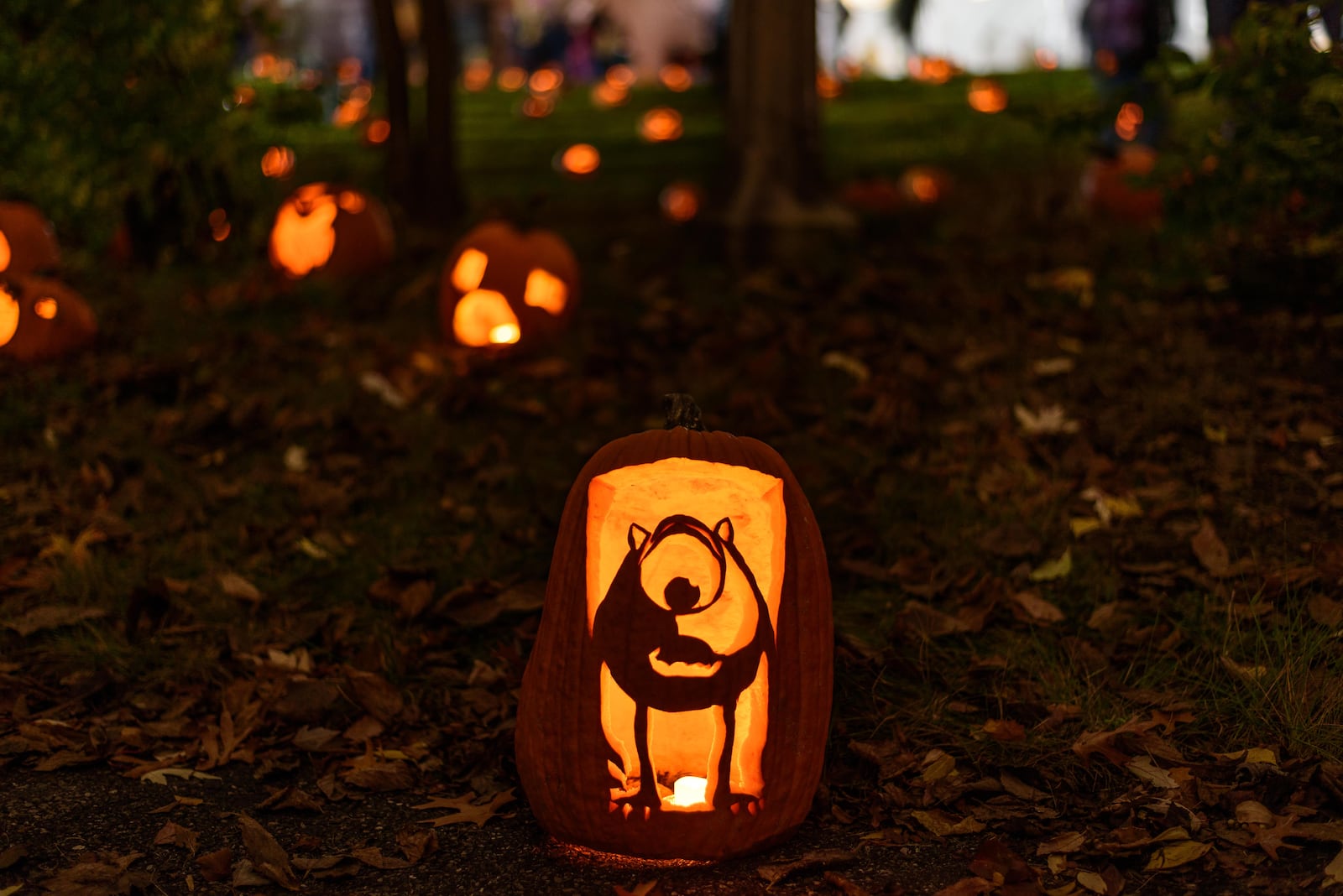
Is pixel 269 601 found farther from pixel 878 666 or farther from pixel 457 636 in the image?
pixel 878 666

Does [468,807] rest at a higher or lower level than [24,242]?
lower

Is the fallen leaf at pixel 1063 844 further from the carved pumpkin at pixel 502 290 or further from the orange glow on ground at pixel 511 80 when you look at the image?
the orange glow on ground at pixel 511 80

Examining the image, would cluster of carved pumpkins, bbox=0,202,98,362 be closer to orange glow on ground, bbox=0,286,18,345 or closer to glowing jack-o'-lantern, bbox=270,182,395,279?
orange glow on ground, bbox=0,286,18,345

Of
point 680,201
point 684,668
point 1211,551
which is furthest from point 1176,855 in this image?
point 680,201

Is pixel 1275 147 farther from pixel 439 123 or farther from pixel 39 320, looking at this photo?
pixel 39 320

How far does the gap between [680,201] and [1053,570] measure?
197 inches

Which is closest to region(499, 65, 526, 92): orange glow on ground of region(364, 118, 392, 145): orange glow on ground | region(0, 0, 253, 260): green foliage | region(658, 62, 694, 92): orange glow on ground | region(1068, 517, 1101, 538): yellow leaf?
region(658, 62, 694, 92): orange glow on ground

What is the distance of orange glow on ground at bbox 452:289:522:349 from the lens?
5895mm

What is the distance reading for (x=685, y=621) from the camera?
9.25 ft

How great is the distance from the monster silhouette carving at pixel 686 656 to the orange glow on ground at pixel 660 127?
7.76 metres

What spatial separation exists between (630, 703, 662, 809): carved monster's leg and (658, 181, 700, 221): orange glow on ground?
577 centimetres

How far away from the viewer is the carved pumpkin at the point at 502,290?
5.89 m

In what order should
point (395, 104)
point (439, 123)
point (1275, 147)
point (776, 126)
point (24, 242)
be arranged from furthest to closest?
point (395, 104) → point (439, 123) → point (776, 126) → point (24, 242) → point (1275, 147)

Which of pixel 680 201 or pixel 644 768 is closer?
pixel 644 768
